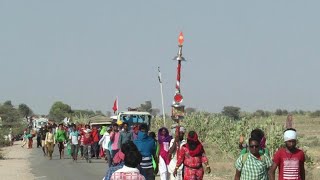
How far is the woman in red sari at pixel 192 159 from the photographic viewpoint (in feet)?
39.8

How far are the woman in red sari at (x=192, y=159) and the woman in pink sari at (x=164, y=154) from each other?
2370mm

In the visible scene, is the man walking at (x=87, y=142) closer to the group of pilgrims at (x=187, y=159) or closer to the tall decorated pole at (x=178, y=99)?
the group of pilgrims at (x=187, y=159)

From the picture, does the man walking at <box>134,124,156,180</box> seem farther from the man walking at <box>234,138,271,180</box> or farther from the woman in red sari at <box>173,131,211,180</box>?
the man walking at <box>234,138,271,180</box>

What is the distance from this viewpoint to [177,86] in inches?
632

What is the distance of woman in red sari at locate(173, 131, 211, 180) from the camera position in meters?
12.1

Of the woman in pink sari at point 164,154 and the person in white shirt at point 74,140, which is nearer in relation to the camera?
the woman in pink sari at point 164,154

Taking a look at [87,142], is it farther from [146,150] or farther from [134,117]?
[146,150]

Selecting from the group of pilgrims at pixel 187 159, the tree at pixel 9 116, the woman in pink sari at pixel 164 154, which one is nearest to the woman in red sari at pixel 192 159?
the group of pilgrims at pixel 187 159

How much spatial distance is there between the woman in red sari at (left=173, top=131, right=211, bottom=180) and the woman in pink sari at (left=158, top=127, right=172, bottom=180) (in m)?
2.37

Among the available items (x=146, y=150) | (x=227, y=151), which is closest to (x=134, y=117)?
(x=227, y=151)

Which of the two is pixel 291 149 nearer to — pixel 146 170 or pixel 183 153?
pixel 183 153

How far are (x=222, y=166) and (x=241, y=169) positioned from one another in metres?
17.2

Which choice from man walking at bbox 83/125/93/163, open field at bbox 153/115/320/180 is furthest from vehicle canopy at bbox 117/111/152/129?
man walking at bbox 83/125/93/163

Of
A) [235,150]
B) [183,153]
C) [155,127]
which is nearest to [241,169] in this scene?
[183,153]
